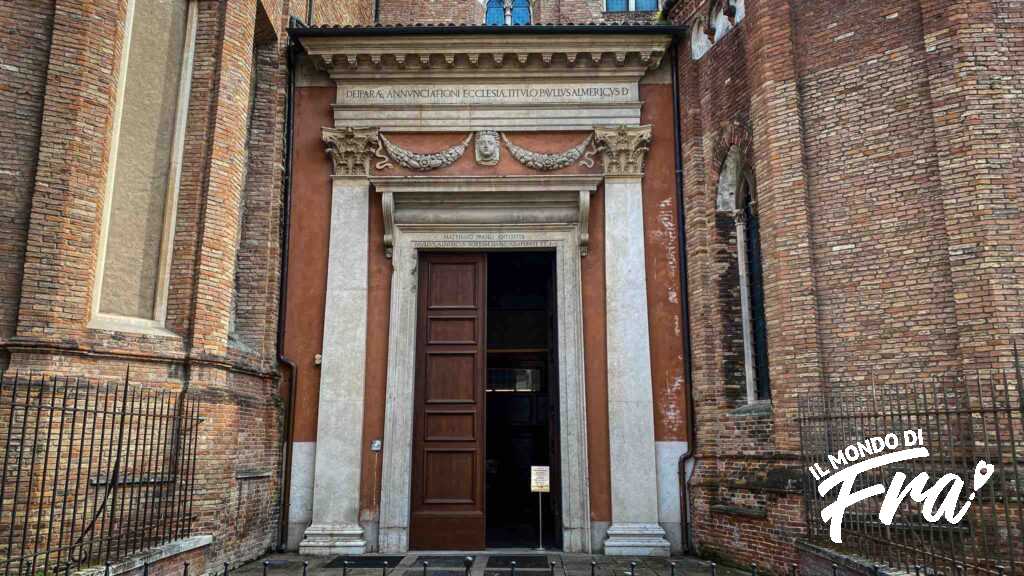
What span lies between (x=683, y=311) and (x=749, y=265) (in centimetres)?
117

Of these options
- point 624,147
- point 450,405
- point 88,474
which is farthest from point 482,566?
point 624,147

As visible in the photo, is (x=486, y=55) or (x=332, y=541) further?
(x=486, y=55)

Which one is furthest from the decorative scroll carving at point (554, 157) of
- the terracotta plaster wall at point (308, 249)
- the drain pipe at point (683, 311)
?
the terracotta plaster wall at point (308, 249)

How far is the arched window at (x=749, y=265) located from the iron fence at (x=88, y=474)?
23.6ft

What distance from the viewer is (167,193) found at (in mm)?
8930

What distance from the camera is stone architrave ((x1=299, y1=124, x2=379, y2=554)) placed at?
396 inches

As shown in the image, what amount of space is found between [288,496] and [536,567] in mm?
3734

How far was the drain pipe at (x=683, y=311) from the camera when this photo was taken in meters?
10.2

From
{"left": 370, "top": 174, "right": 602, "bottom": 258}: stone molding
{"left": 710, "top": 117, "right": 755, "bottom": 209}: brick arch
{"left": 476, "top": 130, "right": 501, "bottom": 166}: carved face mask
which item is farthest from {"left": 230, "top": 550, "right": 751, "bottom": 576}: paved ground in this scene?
{"left": 476, "top": 130, "right": 501, "bottom": 166}: carved face mask

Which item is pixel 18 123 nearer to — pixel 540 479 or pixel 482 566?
pixel 482 566

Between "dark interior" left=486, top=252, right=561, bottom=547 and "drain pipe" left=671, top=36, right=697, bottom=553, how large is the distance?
A: 4430 millimetres

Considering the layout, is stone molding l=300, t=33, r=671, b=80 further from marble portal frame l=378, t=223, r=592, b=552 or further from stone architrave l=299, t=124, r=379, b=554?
marble portal frame l=378, t=223, r=592, b=552

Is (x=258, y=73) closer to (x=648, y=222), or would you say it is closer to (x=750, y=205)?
(x=648, y=222)

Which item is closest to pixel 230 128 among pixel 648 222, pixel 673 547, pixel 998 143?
pixel 648 222
